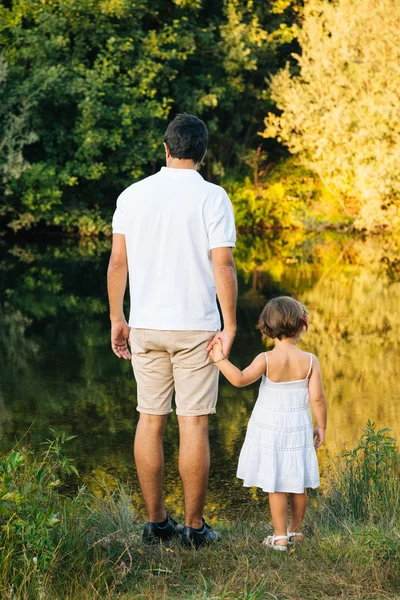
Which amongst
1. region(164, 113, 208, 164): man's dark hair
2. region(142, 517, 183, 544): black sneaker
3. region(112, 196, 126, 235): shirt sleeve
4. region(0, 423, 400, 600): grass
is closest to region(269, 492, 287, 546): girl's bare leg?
region(0, 423, 400, 600): grass

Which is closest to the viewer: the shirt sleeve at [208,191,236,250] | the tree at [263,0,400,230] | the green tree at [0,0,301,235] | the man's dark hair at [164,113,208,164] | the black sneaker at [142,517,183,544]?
the shirt sleeve at [208,191,236,250]

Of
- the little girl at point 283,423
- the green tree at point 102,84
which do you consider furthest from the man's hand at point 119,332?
the green tree at point 102,84

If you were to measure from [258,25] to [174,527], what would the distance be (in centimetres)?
2210

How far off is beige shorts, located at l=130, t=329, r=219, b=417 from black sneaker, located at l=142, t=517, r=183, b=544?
519 mm

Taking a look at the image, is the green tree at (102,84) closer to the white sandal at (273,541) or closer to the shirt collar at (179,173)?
the shirt collar at (179,173)

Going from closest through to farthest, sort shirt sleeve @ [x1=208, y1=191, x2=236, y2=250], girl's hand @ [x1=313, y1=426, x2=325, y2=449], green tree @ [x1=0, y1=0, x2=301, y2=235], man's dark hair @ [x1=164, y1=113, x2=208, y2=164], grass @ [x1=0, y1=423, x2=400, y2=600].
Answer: grass @ [x1=0, y1=423, x2=400, y2=600]
shirt sleeve @ [x1=208, y1=191, x2=236, y2=250]
man's dark hair @ [x1=164, y1=113, x2=208, y2=164]
girl's hand @ [x1=313, y1=426, x2=325, y2=449]
green tree @ [x1=0, y1=0, x2=301, y2=235]

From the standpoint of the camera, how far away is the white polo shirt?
4.06 metres

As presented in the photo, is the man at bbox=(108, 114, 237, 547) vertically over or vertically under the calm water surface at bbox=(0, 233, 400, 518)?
over

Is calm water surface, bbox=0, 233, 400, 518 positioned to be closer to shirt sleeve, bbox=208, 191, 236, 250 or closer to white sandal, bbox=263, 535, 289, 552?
white sandal, bbox=263, 535, 289, 552

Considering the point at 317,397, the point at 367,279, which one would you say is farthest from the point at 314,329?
the point at 317,397

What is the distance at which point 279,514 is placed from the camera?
418cm

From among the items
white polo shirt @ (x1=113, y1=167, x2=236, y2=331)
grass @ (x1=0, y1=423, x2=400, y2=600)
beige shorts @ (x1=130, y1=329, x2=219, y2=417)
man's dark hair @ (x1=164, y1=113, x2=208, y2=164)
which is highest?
man's dark hair @ (x1=164, y1=113, x2=208, y2=164)

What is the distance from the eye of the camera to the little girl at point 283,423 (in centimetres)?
418

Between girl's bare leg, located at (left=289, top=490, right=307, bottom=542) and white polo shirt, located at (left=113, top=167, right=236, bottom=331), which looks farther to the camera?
Answer: girl's bare leg, located at (left=289, top=490, right=307, bottom=542)
